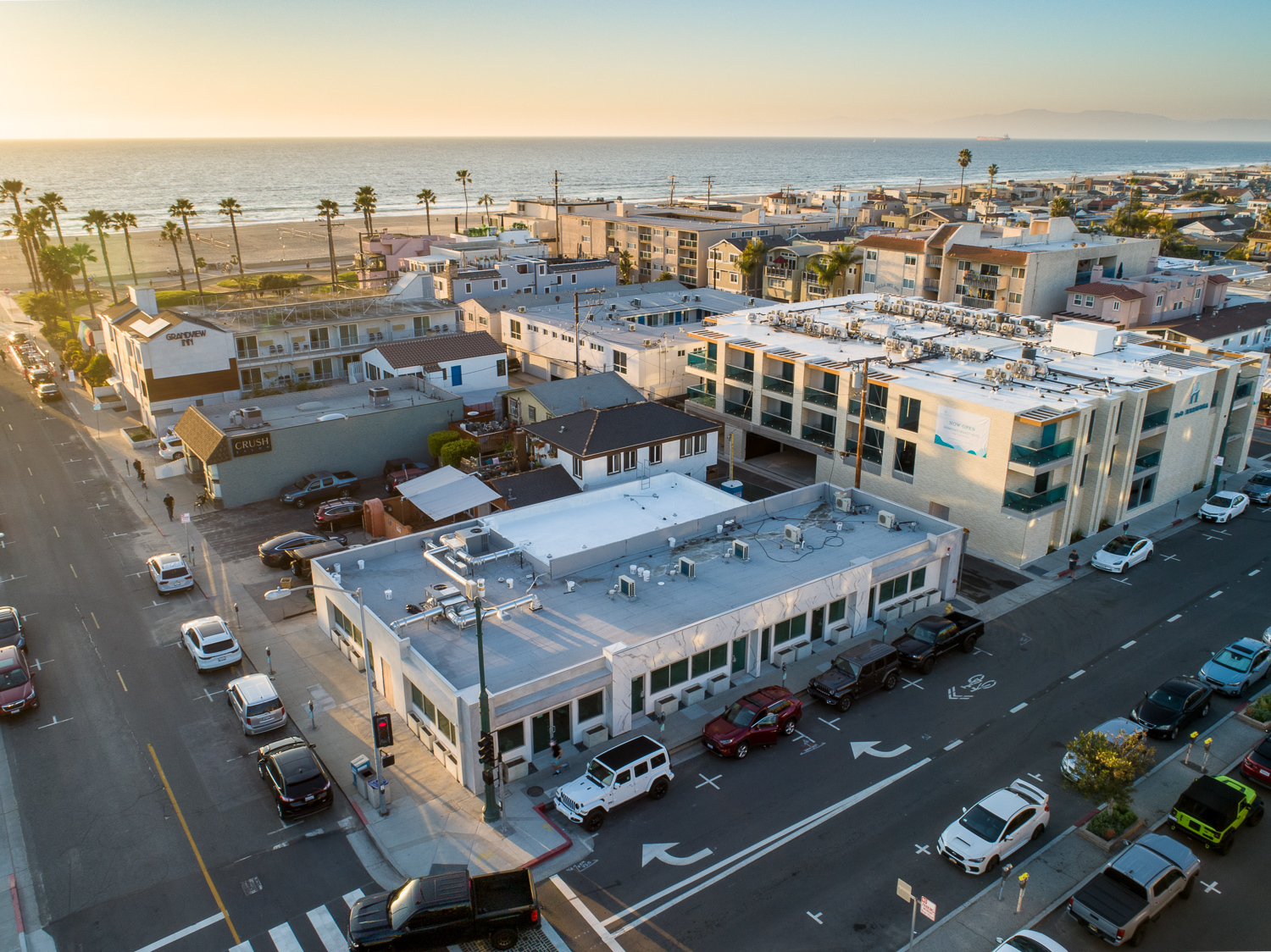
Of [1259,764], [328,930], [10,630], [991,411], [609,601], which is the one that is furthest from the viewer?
[991,411]

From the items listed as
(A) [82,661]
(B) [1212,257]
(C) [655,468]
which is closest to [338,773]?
(A) [82,661]

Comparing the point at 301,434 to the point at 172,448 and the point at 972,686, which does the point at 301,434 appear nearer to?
the point at 172,448

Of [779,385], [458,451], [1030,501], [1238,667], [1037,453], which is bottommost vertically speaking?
[1238,667]

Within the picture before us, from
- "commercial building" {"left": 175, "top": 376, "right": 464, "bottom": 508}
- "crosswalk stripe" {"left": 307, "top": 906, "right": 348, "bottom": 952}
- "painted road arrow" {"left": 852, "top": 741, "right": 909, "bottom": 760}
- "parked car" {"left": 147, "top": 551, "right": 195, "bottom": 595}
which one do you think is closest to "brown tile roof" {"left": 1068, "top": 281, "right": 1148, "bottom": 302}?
"commercial building" {"left": 175, "top": 376, "right": 464, "bottom": 508}

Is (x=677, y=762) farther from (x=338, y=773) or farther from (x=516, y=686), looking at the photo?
(x=338, y=773)

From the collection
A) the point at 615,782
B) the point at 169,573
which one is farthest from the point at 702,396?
the point at 615,782

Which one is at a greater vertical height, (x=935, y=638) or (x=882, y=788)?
(x=935, y=638)
